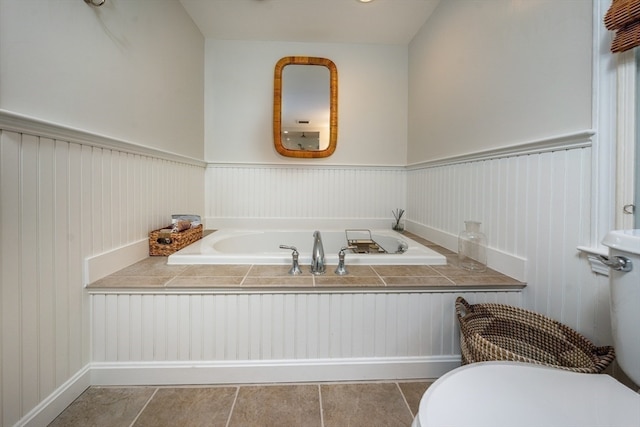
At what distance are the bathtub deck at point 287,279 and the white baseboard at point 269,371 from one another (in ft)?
1.10

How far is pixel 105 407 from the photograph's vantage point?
1.05 m

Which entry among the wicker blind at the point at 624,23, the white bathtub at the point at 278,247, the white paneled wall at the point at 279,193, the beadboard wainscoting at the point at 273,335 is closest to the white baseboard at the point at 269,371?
the beadboard wainscoting at the point at 273,335

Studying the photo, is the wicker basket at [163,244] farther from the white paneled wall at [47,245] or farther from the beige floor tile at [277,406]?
the beige floor tile at [277,406]

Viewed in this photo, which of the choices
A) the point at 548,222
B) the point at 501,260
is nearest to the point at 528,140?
the point at 548,222

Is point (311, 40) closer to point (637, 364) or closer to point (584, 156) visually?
point (584, 156)

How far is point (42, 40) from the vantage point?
94 centimetres

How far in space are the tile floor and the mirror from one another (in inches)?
72.3

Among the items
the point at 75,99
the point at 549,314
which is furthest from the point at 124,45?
the point at 549,314

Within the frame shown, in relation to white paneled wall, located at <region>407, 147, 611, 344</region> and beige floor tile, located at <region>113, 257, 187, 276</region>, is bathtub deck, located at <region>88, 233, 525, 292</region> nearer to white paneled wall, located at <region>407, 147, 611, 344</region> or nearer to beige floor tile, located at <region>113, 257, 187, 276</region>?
beige floor tile, located at <region>113, 257, 187, 276</region>

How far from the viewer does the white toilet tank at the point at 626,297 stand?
0.64 m

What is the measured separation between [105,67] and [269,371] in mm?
1583

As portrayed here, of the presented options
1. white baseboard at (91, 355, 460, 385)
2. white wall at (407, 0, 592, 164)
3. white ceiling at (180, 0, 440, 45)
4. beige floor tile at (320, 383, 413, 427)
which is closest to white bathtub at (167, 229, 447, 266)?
white baseboard at (91, 355, 460, 385)

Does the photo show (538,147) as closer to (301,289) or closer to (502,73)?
(502,73)

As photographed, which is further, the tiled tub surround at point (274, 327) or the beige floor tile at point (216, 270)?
the beige floor tile at point (216, 270)
